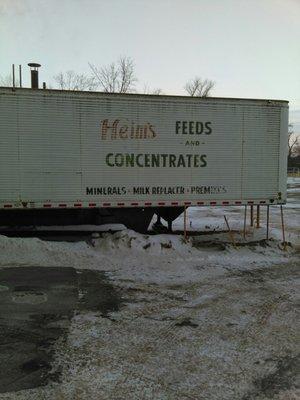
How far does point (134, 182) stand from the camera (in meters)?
12.4

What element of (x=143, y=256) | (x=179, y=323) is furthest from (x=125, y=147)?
(x=179, y=323)

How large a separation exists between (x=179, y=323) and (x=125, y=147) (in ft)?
20.6

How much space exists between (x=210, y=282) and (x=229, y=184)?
14.0 feet

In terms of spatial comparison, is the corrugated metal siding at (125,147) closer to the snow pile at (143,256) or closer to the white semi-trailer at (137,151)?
the white semi-trailer at (137,151)

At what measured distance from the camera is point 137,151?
12297mm

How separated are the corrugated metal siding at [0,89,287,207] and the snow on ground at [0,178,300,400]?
4.33 feet

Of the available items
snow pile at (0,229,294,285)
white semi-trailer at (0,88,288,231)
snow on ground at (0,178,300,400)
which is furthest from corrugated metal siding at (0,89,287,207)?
snow on ground at (0,178,300,400)

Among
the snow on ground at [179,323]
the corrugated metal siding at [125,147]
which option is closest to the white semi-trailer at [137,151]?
the corrugated metal siding at [125,147]

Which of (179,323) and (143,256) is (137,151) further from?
(179,323)

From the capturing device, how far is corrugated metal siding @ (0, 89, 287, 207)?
456 inches

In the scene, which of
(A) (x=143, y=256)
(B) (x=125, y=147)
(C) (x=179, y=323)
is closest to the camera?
(C) (x=179, y=323)

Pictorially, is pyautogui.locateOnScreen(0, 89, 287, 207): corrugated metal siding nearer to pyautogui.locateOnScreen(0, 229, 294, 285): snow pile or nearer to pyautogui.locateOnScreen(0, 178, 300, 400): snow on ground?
pyautogui.locateOnScreen(0, 229, 294, 285): snow pile

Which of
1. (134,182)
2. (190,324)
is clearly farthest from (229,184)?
(190,324)

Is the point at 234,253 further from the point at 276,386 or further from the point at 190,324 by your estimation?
the point at 276,386
